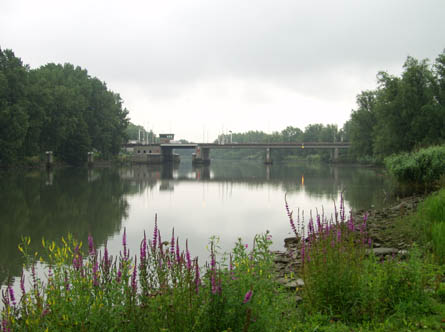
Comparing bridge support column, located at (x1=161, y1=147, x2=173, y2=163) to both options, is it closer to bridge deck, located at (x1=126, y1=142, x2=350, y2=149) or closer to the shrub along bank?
bridge deck, located at (x1=126, y1=142, x2=350, y2=149)

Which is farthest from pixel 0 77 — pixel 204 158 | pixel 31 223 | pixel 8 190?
pixel 204 158

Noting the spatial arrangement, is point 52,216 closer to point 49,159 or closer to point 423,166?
point 423,166

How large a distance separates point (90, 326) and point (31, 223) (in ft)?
51.6

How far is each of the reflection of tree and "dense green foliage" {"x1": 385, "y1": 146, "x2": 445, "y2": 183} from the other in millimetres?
20069

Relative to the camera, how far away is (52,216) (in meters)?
20.3

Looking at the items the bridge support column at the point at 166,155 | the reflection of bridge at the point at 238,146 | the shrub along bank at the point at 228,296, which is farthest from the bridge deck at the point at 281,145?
the shrub along bank at the point at 228,296

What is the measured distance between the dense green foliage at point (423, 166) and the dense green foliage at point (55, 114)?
4602cm

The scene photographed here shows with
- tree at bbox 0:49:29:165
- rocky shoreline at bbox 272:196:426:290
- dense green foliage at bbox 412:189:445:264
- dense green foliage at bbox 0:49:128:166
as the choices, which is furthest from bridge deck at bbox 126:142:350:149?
dense green foliage at bbox 412:189:445:264

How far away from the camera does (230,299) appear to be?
453 centimetres

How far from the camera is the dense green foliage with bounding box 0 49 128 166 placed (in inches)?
2051

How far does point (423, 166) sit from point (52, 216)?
78.8ft

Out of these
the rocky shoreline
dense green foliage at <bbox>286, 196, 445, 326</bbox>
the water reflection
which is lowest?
the water reflection

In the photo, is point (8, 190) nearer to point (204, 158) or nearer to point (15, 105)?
point (15, 105)

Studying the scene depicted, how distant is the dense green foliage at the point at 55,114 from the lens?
52088 millimetres
